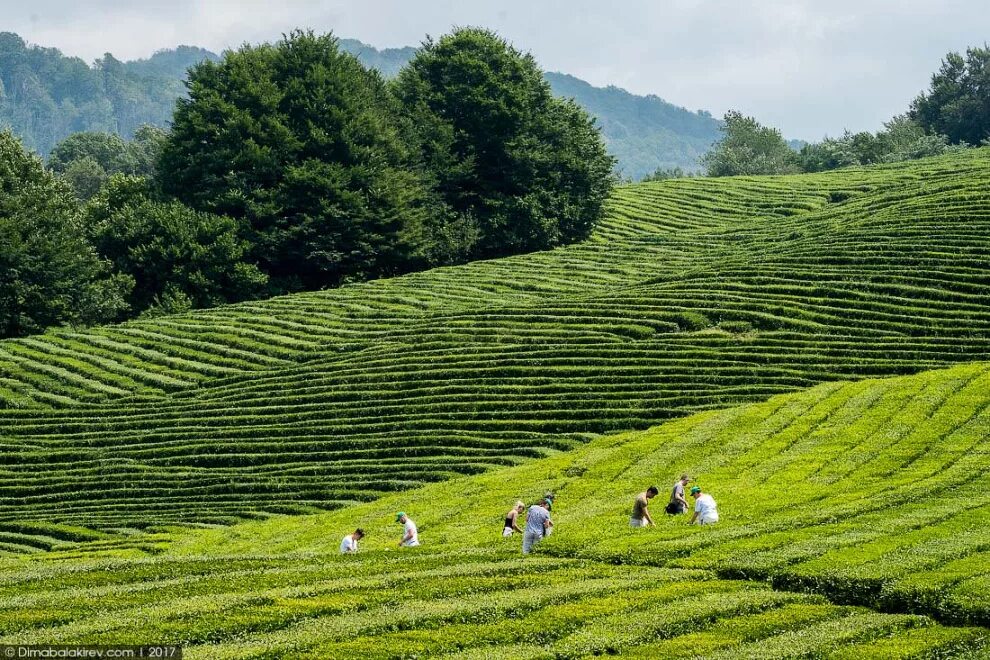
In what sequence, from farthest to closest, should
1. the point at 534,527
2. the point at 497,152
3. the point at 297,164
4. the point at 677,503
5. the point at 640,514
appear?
the point at 497,152
the point at 297,164
the point at 677,503
the point at 640,514
the point at 534,527

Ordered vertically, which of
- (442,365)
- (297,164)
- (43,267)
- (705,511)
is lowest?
(705,511)

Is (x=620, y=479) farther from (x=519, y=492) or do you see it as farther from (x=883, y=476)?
(x=883, y=476)

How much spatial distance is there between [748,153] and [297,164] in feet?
216

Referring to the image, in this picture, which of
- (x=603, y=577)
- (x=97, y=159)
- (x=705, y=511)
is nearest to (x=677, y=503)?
(x=705, y=511)

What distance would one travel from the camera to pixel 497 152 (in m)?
77.1

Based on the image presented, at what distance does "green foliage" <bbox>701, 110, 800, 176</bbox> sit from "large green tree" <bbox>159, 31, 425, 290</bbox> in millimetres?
55721

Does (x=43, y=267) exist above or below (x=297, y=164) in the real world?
below

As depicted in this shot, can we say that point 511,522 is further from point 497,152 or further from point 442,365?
point 497,152

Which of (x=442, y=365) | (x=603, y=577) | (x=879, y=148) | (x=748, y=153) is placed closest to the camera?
(x=603, y=577)

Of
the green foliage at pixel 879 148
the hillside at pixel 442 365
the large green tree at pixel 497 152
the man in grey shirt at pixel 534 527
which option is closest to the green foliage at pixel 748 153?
the green foliage at pixel 879 148

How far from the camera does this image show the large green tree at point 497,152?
75438mm

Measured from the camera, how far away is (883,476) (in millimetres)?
29625

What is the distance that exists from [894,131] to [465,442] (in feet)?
289

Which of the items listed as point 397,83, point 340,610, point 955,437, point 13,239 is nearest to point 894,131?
point 397,83
